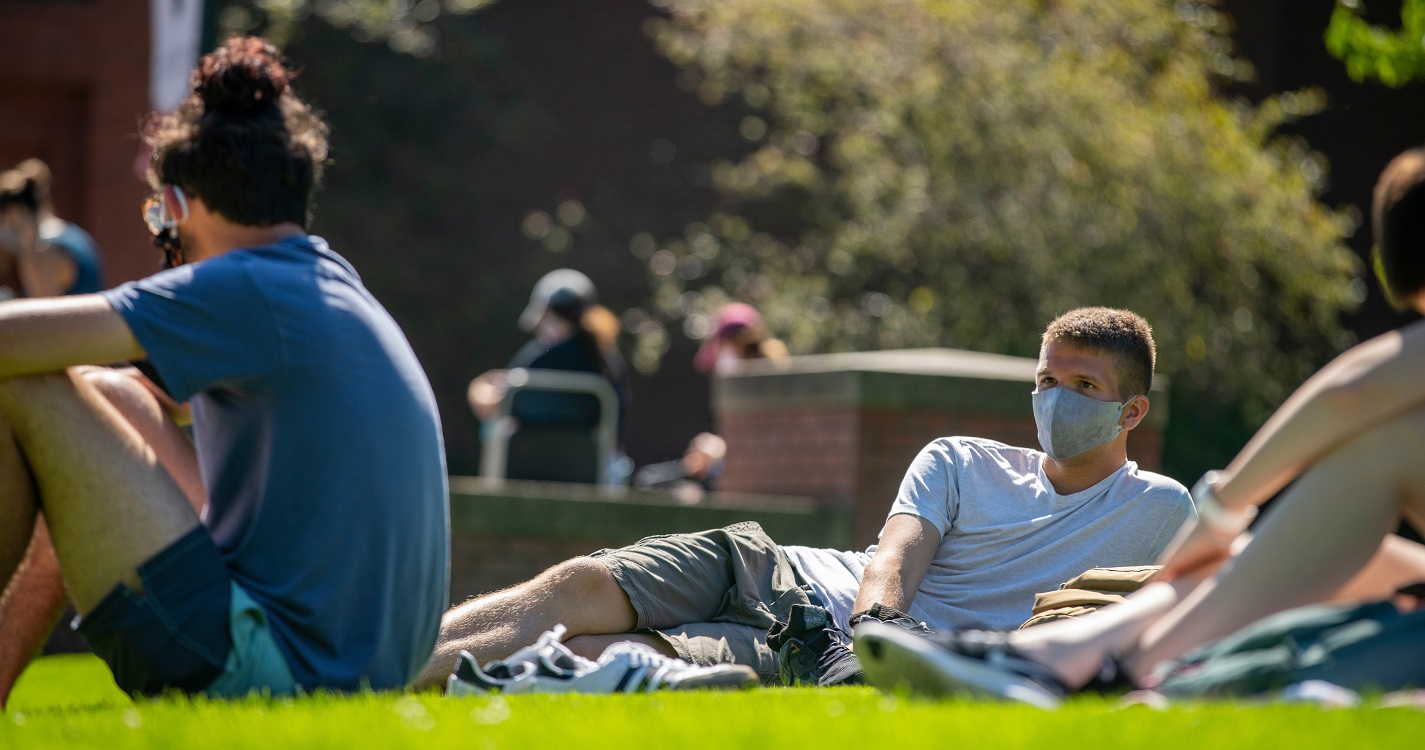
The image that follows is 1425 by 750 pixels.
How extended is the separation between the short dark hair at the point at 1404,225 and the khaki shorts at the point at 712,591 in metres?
2.36

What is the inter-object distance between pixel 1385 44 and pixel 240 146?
5.28m

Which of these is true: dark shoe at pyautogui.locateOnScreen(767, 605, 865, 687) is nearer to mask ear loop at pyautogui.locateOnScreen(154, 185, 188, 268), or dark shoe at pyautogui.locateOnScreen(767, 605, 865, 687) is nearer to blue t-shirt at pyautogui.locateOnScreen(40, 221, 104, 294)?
mask ear loop at pyautogui.locateOnScreen(154, 185, 188, 268)

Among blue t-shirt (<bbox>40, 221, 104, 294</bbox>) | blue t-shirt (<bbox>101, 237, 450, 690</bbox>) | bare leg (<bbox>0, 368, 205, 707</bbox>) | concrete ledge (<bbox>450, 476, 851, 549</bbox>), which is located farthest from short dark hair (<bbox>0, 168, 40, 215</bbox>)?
blue t-shirt (<bbox>101, 237, 450, 690</bbox>)

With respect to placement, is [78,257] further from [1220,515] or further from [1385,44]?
[1220,515]

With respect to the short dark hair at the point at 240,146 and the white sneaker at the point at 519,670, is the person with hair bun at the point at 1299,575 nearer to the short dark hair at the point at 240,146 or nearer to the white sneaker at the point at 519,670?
the white sneaker at the point at 519,670

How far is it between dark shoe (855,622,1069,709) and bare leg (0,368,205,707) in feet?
5.68

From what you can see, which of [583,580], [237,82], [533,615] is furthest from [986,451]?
[237,82]

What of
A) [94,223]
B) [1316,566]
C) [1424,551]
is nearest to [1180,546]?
[1316,566]

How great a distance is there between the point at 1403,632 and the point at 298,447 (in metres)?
2.33

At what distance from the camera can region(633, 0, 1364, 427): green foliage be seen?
13.5m

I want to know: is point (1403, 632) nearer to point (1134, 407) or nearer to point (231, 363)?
point (1134, 407)

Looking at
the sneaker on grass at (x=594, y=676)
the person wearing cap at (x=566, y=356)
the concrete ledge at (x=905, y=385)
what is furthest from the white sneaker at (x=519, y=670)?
the person wearing cap at (x=566, y=356)

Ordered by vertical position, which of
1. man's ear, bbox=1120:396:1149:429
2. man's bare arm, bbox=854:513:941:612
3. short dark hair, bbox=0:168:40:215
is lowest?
man's bare arm, bbox=854:513:941:612

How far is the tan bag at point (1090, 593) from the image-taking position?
4508 mm
